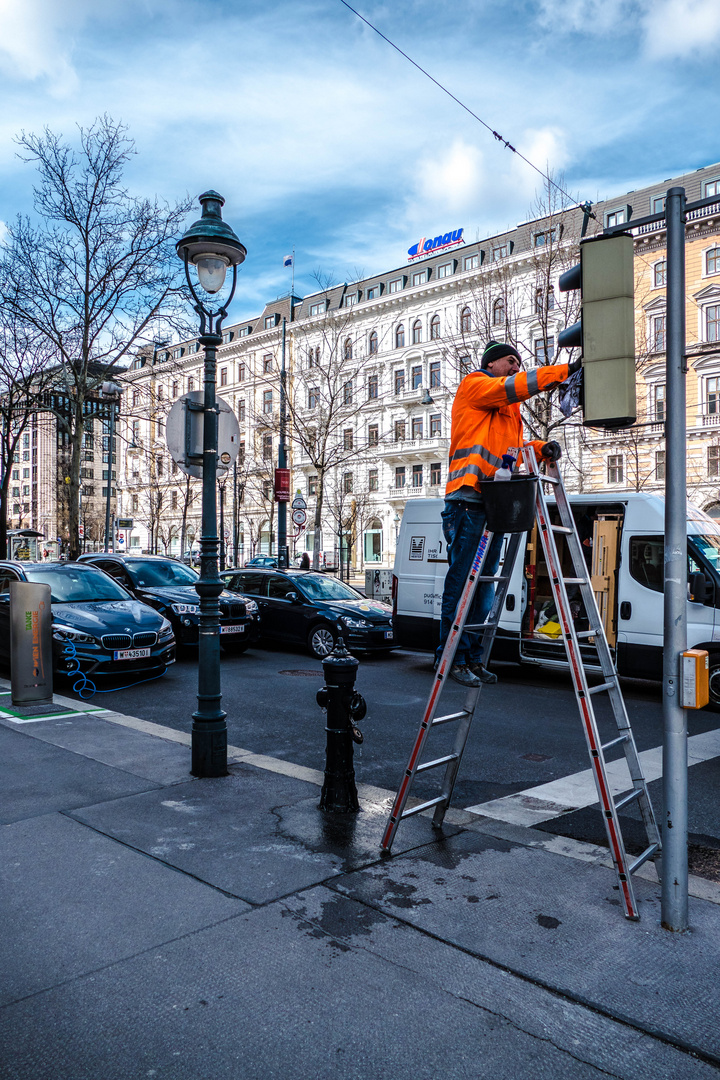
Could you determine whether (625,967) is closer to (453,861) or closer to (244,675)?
(453,861)

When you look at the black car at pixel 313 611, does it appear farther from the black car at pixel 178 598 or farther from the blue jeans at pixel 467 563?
the blue jeans at pixel 467 563

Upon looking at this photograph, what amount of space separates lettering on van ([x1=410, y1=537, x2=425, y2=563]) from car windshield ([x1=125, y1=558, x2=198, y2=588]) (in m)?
4.27

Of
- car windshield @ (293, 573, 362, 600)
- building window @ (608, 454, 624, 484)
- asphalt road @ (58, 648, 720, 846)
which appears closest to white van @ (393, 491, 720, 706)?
asphalt road @ (58, 648, 720, 846)

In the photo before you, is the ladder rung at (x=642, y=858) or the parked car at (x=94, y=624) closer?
the ladder rung at (x=642, y=858)

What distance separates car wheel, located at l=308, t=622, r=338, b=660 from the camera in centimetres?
1356

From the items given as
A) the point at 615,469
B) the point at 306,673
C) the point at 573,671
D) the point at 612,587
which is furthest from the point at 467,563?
the point at 615,469

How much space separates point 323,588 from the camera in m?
14.8

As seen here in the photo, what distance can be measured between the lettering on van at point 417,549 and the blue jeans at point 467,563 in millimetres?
8054

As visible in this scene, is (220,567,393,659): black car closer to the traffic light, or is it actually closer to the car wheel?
the car wheel

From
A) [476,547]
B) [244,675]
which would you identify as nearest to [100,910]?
[476,547]

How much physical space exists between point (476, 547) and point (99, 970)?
2.74 meters

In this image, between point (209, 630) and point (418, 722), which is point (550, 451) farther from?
point (418, 722)

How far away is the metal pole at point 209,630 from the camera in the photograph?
612 cm

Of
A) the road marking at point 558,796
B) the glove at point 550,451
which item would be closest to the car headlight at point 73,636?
the road marking at point 558,796
